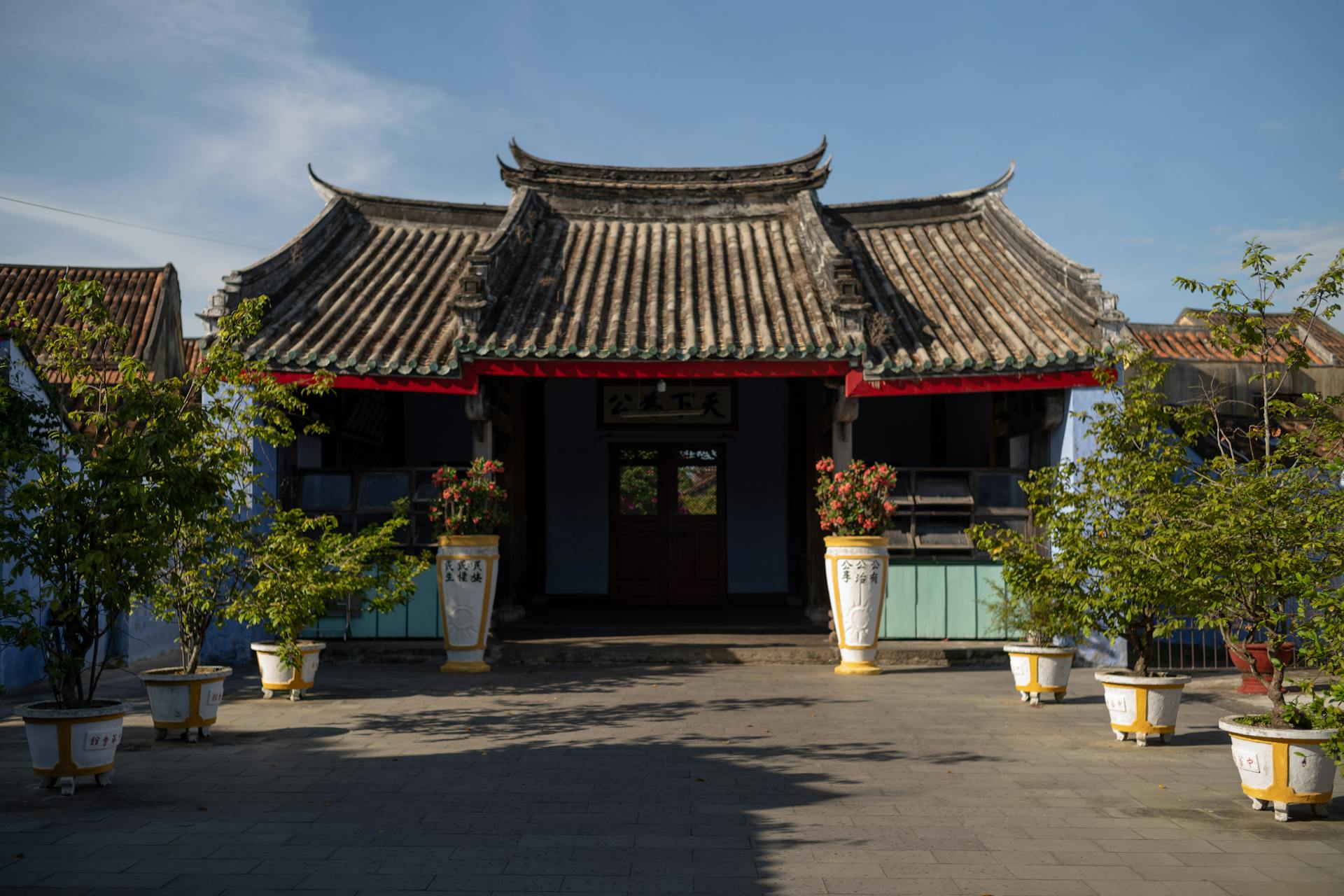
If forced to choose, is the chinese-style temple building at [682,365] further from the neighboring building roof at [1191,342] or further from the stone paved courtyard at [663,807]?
the neighboring building roof at [1191,342]

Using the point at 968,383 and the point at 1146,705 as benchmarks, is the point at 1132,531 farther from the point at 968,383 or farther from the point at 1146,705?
the point at 968,383

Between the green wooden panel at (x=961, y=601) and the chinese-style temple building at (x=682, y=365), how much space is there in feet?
0.09

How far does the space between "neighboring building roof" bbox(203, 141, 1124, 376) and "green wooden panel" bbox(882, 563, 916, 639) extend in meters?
2.03

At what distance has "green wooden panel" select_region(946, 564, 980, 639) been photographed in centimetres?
1058

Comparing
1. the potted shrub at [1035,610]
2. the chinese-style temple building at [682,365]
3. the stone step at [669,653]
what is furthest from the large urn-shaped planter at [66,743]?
the potted shrub at [1035,610]

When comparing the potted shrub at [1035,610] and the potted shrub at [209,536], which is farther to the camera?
the potted shrub at [1035,610]

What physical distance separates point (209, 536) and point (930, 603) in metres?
6.77

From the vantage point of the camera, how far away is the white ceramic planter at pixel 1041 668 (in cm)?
820

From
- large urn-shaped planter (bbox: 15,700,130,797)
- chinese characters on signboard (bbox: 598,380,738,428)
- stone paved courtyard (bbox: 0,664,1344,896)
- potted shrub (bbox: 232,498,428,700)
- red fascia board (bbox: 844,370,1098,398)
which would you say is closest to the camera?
stone paved courtyard (bbox: 0,664,1344,896)

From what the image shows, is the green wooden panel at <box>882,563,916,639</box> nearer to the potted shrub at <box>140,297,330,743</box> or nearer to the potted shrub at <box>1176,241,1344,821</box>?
the potted shrub at <box>1176,241,1344,821</box>

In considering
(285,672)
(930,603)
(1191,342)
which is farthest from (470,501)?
(1191,342)

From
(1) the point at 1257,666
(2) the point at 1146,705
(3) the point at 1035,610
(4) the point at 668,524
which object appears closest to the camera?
(2) the point at 1146,705

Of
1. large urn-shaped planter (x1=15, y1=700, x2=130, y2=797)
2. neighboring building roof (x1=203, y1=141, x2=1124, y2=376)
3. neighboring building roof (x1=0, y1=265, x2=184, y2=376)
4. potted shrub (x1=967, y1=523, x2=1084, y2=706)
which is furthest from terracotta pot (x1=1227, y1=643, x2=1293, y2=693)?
neighboring building roof (x1=0, y1=265, x2=184, y2=376)

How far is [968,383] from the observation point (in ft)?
34.0
